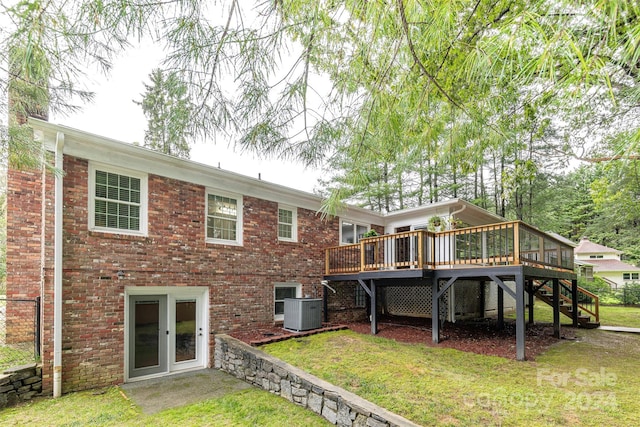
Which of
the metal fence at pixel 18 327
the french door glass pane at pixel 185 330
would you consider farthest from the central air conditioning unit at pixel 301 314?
the metal fence at pixel 18 327

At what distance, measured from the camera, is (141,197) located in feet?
23.7

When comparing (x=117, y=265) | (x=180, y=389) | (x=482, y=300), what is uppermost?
(x=117, y=265)

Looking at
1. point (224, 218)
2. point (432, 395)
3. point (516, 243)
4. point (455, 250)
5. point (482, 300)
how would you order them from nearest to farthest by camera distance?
point (432, 395) < point (516, 243) < point (455, 250) < point (224, 218) < point (482, 300)

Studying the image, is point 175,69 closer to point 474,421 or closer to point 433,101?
point 433,101

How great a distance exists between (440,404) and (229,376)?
460 centimetres

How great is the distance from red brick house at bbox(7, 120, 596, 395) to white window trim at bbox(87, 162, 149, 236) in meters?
0.02

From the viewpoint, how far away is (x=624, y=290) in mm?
17969

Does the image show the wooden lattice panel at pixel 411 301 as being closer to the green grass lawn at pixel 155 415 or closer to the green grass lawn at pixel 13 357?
the green grass lawn at pixel 155 415

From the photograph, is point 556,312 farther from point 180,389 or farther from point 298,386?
point 180,389

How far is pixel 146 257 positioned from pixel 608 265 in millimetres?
29097

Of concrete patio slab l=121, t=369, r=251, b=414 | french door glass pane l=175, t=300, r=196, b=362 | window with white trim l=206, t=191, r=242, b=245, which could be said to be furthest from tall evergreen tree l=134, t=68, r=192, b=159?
french door glass pane l=175, t=300, r=196, b=362

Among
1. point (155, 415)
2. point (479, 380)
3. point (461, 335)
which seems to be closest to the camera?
point (155, 415)

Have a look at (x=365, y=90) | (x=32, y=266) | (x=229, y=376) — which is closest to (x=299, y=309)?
(x=229, y=376)

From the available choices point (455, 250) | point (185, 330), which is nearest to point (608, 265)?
point (455, 250)
